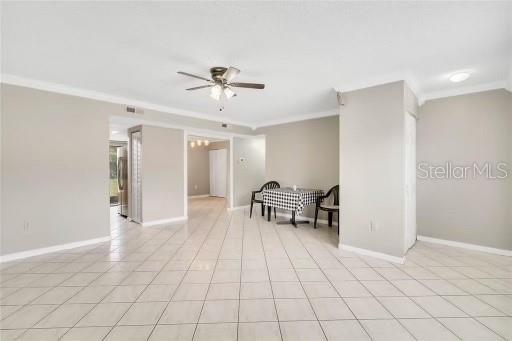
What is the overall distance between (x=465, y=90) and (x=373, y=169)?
2016 mm

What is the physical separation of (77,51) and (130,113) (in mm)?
1822

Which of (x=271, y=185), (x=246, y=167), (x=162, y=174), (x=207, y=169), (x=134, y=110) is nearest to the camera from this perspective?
(x=134, y=110)

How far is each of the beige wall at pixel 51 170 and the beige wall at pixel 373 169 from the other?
4.01 m

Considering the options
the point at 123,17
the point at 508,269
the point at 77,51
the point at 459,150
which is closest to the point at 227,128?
the point at 77,51

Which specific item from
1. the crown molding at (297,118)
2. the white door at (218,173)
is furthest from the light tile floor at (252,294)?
the white door at (218,173)

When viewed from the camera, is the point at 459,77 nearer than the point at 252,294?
No

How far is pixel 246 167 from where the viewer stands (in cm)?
712

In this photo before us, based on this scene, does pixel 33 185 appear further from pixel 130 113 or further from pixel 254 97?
pixel 254 97

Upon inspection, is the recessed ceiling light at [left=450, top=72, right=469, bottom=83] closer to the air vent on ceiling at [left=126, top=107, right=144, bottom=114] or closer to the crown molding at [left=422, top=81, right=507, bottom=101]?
the crown molding at [left=422, top=81, right=507, bottom=101]

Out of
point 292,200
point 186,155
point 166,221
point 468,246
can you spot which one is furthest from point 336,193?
point 166,221

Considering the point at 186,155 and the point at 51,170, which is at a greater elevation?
the point at 186,155

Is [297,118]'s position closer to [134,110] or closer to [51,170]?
[134,110]

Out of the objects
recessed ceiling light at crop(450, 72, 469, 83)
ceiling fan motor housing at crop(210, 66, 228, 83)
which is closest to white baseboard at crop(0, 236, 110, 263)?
ceiling fan motor housing at crop(210, 66, 228, 83)

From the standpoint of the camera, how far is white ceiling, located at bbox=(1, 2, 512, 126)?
1.78 meters
